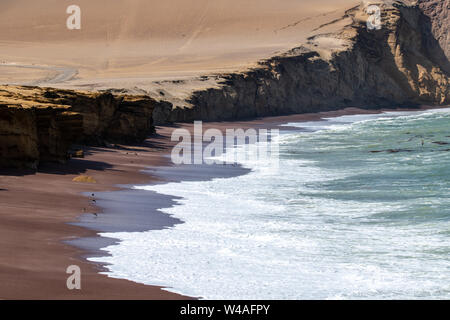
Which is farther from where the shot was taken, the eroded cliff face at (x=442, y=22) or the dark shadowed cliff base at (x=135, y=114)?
the eroded cliff face at (x=442, y=22)

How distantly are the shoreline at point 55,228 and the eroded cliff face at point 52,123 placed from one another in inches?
32.8

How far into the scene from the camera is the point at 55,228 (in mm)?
15289

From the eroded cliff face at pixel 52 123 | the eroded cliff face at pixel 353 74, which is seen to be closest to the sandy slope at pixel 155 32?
the eroded cliff face at pixel 353 74

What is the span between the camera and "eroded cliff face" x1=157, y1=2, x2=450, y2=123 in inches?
2913

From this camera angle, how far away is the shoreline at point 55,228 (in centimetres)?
1102

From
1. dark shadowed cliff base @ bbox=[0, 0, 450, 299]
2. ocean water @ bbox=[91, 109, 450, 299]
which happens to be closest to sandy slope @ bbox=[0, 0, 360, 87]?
dark shadowed cliff base @ bbox=[0, 0, 450, 299]

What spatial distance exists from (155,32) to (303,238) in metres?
115

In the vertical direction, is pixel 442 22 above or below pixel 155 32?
above

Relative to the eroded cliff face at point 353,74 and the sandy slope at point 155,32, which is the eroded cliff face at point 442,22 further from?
the eroded cliff face at point 353,74

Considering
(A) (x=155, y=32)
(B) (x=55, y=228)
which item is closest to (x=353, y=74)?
(A) (x=155, y=32)

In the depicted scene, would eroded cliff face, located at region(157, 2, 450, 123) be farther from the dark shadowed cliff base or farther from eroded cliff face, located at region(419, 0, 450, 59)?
eroded cliff face, located at region(419, 0, 450, 59)

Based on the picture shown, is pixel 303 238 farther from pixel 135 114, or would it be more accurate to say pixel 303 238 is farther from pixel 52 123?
pixel 135 114

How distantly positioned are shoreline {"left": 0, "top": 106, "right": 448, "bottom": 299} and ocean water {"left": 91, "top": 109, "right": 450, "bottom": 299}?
0.73 m

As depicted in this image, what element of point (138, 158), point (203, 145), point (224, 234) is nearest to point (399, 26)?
point (203, 145)
